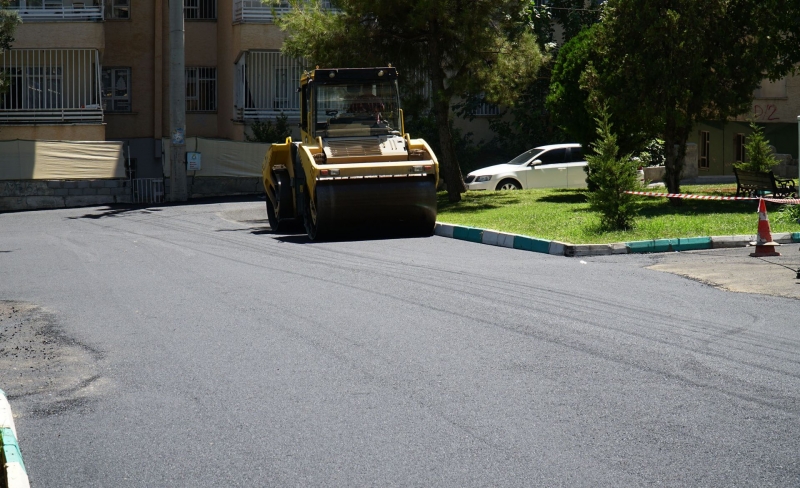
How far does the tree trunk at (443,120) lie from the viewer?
25.2 meters

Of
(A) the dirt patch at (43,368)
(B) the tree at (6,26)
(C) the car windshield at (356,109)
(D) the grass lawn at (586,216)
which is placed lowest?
(A) the dirt patch at (43,368)

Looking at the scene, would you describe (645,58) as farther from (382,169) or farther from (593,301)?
(593,301)

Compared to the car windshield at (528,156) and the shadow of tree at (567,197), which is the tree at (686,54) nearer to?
the shadow of tree at (567,197)

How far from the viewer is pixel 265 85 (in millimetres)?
34000

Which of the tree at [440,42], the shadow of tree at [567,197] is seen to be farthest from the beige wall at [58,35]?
the shadow of tree at [567,197]

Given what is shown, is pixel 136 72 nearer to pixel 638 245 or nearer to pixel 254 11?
pixel 254 11

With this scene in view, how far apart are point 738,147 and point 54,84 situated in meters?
21.9

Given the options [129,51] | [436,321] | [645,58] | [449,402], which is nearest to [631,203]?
[645,58]

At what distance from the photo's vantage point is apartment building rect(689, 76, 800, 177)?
33531 millimetres

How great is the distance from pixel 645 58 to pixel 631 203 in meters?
5.30

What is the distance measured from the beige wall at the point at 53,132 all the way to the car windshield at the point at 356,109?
15.1 meters

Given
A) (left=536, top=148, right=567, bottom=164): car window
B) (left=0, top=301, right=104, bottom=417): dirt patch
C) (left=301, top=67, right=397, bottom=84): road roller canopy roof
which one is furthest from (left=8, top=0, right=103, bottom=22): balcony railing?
(left=0, top=301, right=104, bottom=417): dirt patch

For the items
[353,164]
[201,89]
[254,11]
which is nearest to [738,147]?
[254,11]

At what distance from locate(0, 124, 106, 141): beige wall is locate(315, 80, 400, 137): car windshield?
1509cm
